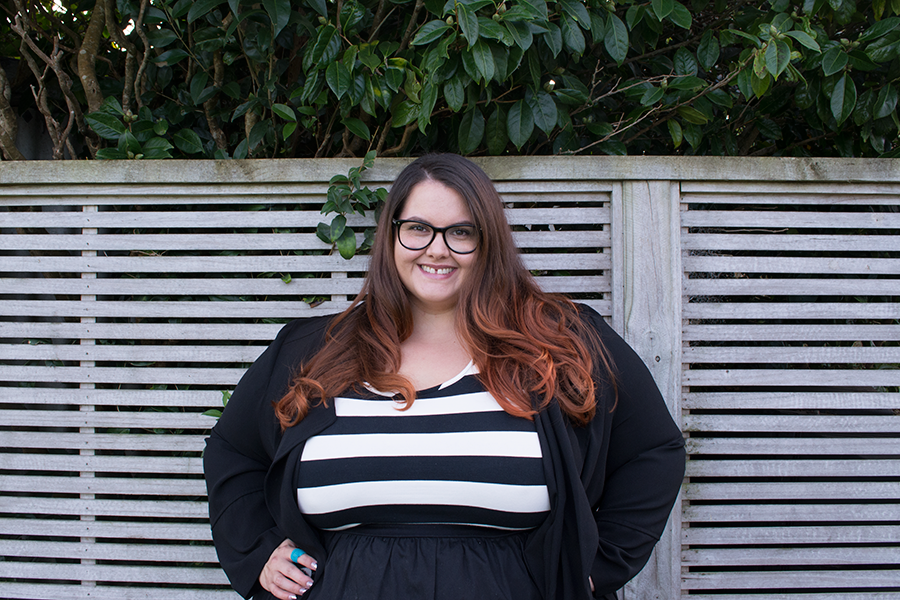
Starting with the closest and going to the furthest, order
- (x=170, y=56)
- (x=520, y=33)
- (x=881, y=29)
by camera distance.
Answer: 1. (x=520, y=33)
2. (x=881, y=29)
3. (x=170, y=56)

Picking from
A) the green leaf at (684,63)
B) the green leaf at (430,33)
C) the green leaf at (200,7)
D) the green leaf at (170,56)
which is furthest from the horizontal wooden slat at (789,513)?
the green leaf at (170,56)

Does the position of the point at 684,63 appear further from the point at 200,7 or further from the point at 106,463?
the point at 106,463

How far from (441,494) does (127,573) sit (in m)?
1.42

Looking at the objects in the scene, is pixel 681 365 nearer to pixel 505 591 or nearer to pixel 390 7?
pixel 505 591

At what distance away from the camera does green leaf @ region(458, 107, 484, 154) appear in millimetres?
2016

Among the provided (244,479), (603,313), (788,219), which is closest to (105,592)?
(244,479)

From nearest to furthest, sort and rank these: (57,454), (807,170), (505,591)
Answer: (505,591), (807,170), (57,454)

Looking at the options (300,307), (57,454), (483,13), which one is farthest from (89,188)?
(483,13)

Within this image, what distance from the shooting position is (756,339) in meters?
2.05

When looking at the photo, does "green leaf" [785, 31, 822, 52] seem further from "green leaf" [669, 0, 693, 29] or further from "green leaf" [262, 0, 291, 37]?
"green leaf" [262, 0, 291, 37]

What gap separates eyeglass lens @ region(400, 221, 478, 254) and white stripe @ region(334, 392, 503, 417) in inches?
16.3

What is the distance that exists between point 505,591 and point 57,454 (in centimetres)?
184

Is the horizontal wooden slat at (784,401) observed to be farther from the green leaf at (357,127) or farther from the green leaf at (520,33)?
the green leaf at (357,127)

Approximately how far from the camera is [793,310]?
2.07m
